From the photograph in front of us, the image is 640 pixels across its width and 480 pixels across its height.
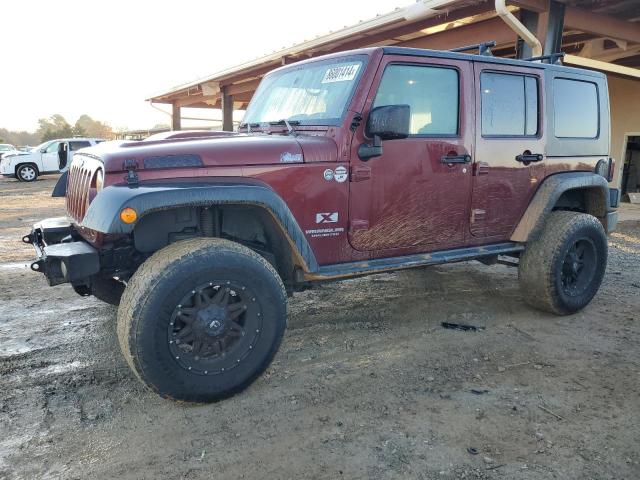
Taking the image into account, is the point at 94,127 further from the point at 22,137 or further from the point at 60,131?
the point at 22,137

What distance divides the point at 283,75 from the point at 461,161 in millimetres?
1567

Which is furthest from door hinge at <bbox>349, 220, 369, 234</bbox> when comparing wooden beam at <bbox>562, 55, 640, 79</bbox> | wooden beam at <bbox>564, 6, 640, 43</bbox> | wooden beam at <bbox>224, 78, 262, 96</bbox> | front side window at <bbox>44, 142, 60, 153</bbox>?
front side window at <bbox>44, 142, 60, 153</bbox>

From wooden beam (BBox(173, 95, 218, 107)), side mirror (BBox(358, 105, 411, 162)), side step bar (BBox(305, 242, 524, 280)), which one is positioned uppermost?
wooden beam (BBox(173, 95, 218, 107))

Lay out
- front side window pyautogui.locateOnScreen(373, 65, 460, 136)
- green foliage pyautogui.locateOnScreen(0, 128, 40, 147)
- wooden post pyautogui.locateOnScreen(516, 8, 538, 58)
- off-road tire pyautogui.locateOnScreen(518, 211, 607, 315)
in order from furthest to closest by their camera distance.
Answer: green foliage pyautogui.locateOnScreen(0, 128, 40, 147)
wooden post pyautogui.locateOnScreen(516, 8, 538, 58)
off-road tire pyautogui.locateOnScreen(518, 211, 607, 315)
front side window pyautogui.locateOnScreen(373, 65, 460, 136)

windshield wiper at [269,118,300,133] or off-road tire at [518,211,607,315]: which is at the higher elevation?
windshield wiper at [269,118,300,133]

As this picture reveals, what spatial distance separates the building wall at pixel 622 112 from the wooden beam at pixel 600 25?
13.4 ft

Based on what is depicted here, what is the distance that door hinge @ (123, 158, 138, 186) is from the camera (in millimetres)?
2619

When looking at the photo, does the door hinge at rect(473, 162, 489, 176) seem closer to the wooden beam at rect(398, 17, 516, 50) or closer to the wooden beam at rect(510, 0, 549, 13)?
the wooden beam at rect(510, 0, 549, 13)

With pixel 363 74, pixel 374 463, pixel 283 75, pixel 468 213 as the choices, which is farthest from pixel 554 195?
pixel 374 463

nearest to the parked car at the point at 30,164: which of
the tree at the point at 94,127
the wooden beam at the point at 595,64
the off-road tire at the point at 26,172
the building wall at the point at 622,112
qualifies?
the off-road tire at the point at 26,172

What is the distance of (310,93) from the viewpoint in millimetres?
3543

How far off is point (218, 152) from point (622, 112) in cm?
1342

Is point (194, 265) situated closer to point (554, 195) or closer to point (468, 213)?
point (468, 213)

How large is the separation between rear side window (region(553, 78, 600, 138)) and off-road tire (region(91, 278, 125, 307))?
380cm
